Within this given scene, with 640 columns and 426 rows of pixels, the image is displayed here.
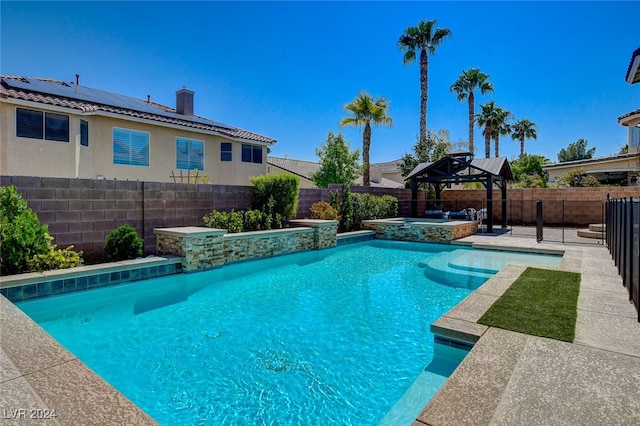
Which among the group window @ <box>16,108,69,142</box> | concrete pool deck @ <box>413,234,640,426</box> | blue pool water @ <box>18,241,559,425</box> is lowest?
blue pool water @ <box>18,241,559,425</box>

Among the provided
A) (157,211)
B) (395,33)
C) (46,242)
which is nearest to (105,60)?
(157,211)

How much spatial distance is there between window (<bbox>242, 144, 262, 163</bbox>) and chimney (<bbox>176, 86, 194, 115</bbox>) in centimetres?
384

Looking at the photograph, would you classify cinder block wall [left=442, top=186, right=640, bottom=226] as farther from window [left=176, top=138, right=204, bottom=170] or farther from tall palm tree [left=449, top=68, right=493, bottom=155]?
window [left=176, top=138, right=204, bottom=170]

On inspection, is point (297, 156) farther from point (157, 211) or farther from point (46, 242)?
point (46, 242)

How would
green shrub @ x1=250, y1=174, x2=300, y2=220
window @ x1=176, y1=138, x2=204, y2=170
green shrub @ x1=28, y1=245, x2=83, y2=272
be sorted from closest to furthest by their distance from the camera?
green shrub @ x1=28, y1=245, x2=83, y2=272
green shrub @ x1=250, y1=174, x2=300, y2=220
window @ x1=176, y1=138, x2=204, y2=170

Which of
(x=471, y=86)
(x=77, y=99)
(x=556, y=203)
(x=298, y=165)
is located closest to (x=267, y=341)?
(x=77, y=99)

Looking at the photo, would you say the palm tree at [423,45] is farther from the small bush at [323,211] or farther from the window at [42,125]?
the window at [42,125]

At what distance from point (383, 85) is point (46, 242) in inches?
796

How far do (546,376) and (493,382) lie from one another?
0.48 meters

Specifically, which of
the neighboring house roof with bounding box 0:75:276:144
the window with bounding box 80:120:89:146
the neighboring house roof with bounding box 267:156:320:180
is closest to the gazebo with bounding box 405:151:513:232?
the neighboring house roof with bounding box 0:75:276:144

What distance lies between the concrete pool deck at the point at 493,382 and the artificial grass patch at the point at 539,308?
0.17 metres

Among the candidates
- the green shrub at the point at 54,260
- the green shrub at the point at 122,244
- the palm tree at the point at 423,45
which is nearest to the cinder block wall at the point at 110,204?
the green shrub at the point at 122,244

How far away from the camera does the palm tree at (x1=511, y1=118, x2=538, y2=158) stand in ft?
149

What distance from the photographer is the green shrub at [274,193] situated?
1230 cm
